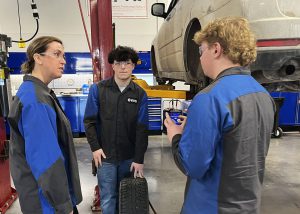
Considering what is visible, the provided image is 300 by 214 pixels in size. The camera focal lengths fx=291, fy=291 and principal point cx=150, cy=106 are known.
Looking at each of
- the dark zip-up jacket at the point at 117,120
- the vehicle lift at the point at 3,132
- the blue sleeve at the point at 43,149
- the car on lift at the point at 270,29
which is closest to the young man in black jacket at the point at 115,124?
the dark zip-up jacket at the point at 117,120

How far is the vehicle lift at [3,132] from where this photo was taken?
322 cm

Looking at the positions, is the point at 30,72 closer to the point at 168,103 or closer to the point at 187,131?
the point at 187,131

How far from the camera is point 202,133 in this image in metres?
1.19

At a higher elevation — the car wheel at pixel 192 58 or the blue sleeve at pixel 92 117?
the car wheel at pixel 192 58

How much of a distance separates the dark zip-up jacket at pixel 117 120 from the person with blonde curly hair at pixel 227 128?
1.12 metres

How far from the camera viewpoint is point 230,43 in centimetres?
122

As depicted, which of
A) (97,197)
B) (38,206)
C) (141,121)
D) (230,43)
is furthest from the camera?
(97,197)

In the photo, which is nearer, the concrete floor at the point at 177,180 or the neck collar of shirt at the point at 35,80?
the neck collar of shirt at the point at 35,80

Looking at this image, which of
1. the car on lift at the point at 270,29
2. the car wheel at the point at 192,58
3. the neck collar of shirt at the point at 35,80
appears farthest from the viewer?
the car wheel at the point at 192,58

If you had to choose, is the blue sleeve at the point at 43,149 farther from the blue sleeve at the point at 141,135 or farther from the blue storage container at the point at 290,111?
the blue storage container at the point at 290,111

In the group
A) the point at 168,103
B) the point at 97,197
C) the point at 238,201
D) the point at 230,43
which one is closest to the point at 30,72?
the point at 230,43

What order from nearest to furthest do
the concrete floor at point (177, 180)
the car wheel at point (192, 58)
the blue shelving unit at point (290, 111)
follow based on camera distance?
1. the car wheel at point (192, 58)
2. the concrete floor at point (177, 180)
3. the blue shelving unit at point (290, 111)

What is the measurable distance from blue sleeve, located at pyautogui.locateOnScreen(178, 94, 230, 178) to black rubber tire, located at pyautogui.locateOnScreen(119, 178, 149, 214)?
3.90 ft

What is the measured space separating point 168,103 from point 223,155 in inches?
271
